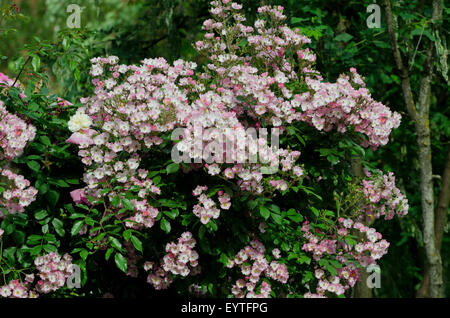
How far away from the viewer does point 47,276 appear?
7.16 ft

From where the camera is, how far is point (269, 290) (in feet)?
7.55

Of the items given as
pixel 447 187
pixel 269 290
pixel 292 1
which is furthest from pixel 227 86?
pixel 447 187

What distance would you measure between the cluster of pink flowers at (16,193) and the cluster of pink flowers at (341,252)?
1.19 m

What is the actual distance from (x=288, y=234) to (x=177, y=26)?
3.02m

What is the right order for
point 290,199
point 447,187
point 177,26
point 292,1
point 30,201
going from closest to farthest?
point 30,201 < point 290,199 < point 292,1 < point 447,187 < point 177,26

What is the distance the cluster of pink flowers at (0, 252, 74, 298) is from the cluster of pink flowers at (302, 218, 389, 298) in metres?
1.03

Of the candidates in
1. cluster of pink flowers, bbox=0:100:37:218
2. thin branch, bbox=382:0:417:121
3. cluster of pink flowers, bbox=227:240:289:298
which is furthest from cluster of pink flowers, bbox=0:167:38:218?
thin branch, bbox=382:0:417:121

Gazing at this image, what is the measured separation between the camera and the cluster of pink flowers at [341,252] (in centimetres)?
241

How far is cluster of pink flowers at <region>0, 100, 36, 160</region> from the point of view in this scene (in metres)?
2.20

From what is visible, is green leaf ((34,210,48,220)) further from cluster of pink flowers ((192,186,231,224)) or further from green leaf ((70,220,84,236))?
cluster of pink flowers ((192,186,231,224))

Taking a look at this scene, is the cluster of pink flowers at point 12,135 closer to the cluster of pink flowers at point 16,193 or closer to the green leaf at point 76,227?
the cluster of pink flowers at point 16,193

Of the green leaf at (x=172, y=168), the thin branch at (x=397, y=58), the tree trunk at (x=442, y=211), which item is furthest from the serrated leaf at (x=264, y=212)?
the tree trunk at (x=442, y=211)

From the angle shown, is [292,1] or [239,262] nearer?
[239,262]

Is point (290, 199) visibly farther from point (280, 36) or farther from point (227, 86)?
point (280, 36)
